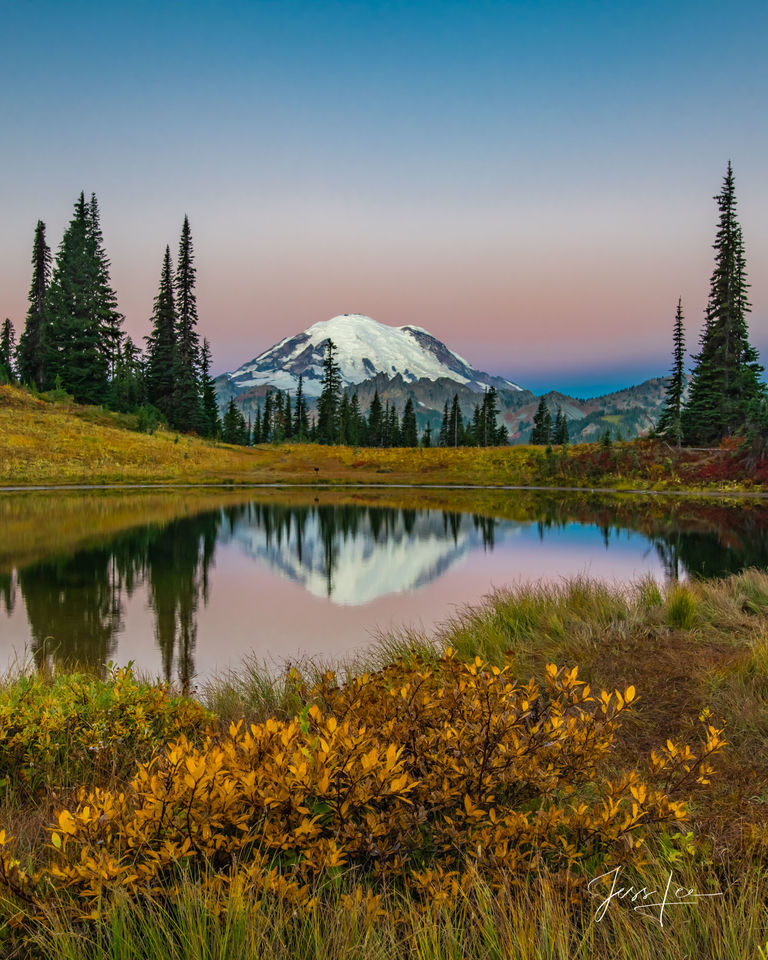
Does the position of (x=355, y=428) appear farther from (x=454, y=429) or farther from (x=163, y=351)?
(x=163, y=351)

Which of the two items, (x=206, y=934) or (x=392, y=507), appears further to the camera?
(x=392, y=507)

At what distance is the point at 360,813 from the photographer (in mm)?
2729

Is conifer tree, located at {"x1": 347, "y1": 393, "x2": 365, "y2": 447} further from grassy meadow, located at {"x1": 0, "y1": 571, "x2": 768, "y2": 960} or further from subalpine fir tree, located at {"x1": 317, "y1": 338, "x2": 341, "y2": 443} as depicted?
grassy meadow, located at {"x1": 0, "y1": 571, "x2": 768, "y2": 960}

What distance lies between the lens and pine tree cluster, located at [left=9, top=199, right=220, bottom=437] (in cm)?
5709

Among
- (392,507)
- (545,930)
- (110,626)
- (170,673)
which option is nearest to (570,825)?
(545,930)

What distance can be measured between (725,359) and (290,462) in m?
39.9

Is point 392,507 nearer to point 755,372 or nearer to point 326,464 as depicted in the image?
point 326,464

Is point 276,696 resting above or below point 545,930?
below

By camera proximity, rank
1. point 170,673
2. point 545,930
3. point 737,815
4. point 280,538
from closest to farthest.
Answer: point 545,930 < point 737,815 < point 170,673 < point 280,538

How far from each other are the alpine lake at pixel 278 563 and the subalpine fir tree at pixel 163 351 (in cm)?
3601

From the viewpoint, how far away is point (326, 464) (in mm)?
57406

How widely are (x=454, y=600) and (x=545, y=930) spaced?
11325 mm

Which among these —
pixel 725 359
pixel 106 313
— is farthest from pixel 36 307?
pixel 725 359

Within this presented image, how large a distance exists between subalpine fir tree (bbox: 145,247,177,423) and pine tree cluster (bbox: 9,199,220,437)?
0.11 metres
